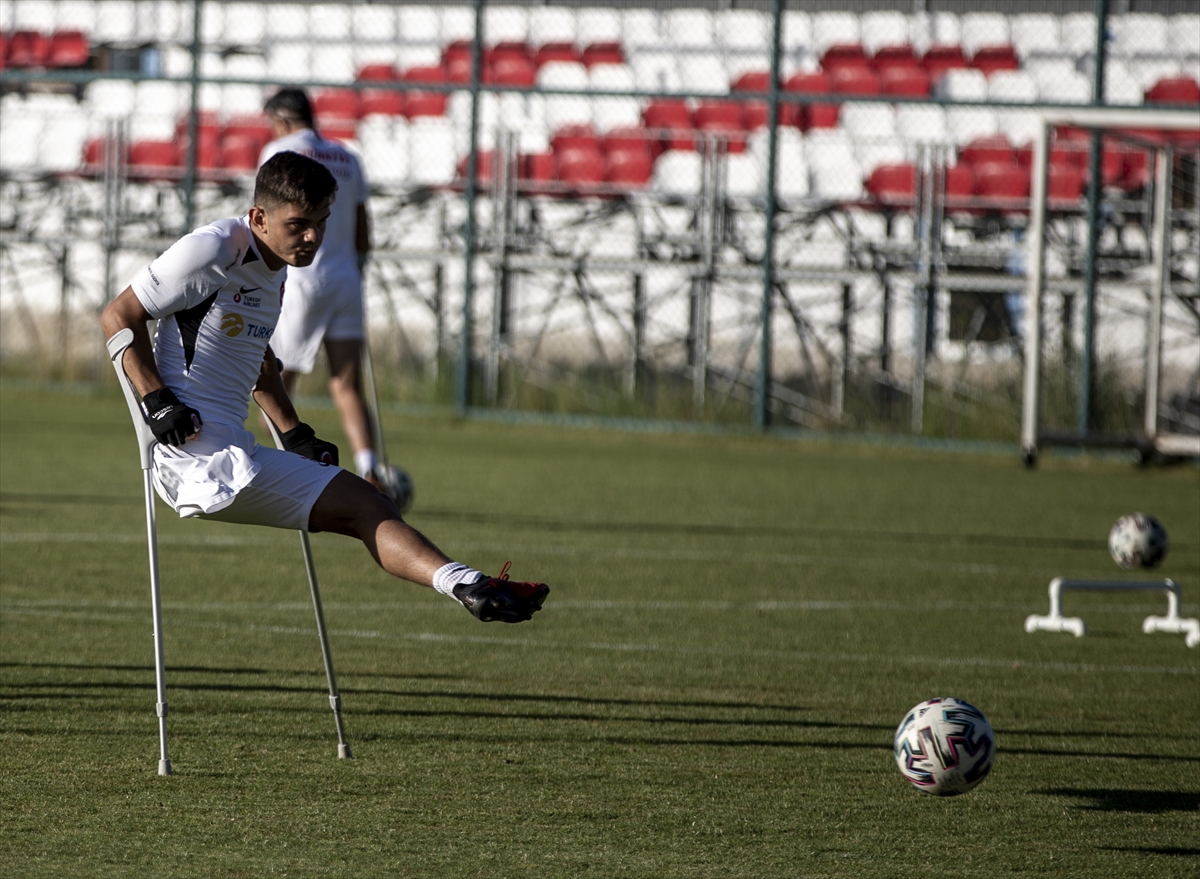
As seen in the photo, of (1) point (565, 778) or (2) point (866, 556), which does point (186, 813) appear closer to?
(1) point (565, 778)

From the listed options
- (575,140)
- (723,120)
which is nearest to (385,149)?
(575,140)

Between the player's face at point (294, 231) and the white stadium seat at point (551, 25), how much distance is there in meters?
22.4

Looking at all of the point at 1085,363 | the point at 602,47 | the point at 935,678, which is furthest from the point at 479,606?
the point at 602,47

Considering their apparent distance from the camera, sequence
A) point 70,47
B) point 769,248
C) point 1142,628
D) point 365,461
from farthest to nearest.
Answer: point 70,47 → point 769,248 → point 365,461 → point 1142,628

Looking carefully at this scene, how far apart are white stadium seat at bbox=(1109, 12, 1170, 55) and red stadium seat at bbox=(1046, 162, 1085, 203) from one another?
431 centimetres

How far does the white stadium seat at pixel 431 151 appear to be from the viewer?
2258 cm

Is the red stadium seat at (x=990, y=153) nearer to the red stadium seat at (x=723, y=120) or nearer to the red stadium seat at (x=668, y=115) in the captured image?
the red stadium seat at (x=723, y=120)

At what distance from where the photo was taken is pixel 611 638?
7.24 m

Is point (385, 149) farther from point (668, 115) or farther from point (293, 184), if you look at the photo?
point (293, 184)

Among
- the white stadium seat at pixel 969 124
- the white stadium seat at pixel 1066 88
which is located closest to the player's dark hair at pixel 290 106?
the white stadium seat at pixel 969 124

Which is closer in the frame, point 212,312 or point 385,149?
Result: point 212,312

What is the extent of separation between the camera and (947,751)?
470cm

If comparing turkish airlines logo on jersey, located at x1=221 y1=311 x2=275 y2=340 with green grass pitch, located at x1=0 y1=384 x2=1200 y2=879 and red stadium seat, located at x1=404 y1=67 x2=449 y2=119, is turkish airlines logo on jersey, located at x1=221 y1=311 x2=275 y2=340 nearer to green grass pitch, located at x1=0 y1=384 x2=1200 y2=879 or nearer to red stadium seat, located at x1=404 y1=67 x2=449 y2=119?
Answer: green grass pitch, located at x1=0 y1=384 x2=1200 y2=879

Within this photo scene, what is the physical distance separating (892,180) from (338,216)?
12044 millimetres
